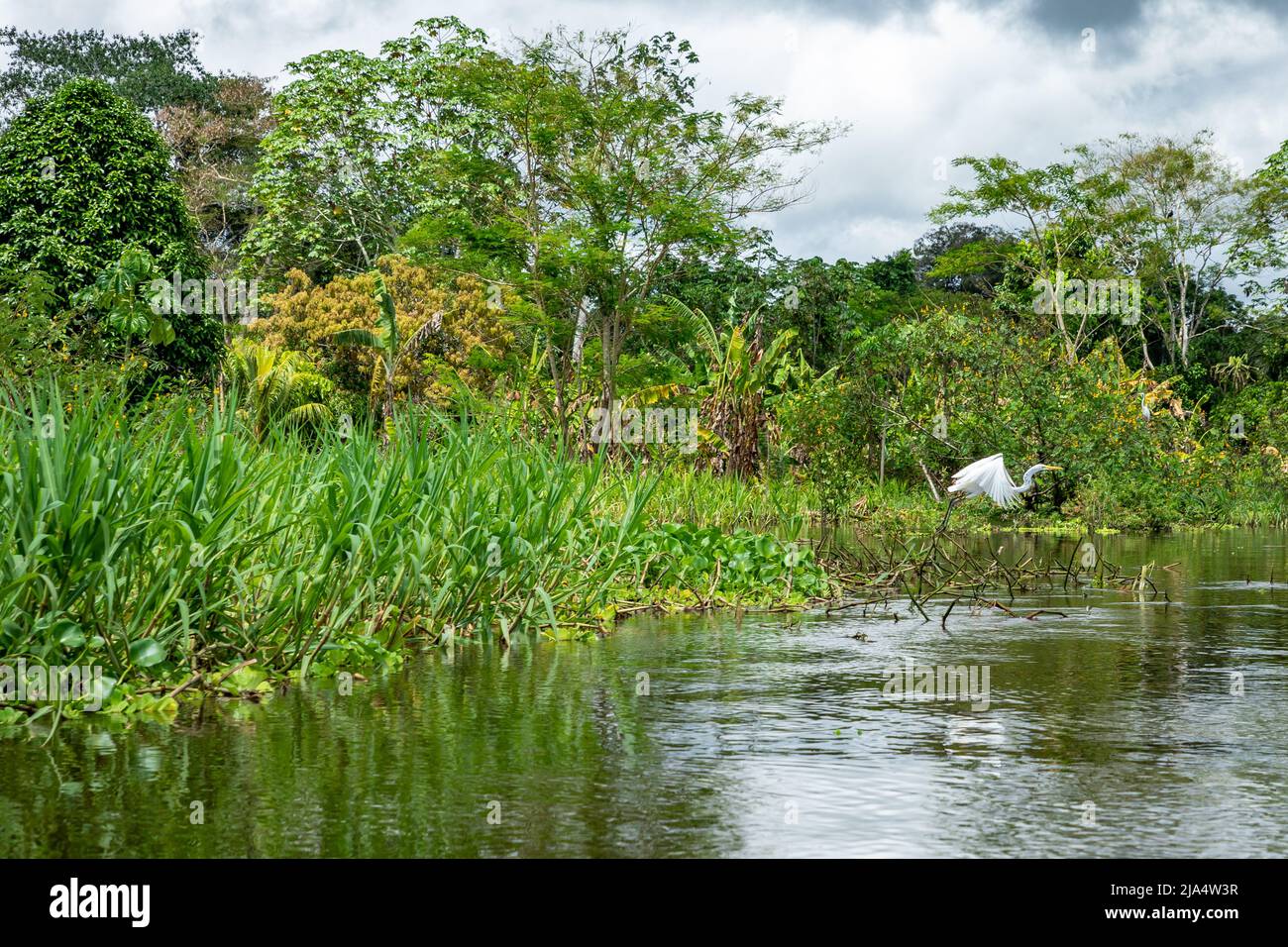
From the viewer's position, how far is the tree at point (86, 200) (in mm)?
23234

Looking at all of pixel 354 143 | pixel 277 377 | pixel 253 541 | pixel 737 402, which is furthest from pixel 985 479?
pixel 354 143

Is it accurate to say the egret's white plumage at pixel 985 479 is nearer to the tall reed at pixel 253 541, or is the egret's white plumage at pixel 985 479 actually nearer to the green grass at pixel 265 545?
the green grass at pixel 265 545

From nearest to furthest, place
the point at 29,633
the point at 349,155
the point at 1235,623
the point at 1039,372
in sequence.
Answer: the point at 29,633
the point at 1235,623
the point at 1039,372
the point at 349,155

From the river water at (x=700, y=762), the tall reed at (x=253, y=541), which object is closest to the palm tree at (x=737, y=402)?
the tall reed at (x=253, y=541)

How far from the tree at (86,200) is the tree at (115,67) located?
18608 mm

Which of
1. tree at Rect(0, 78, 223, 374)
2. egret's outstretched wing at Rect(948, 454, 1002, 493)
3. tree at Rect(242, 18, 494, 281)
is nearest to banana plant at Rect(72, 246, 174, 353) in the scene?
tree at Rect(0, 78, 223, 374)

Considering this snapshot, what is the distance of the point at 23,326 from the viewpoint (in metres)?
13.2

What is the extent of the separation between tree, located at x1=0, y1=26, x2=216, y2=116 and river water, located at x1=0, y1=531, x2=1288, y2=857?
131 feet

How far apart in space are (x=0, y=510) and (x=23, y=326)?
884 cm

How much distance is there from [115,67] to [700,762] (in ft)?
146

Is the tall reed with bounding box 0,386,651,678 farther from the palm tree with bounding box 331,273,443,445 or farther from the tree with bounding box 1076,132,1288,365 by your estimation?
the tree with bounding box 1076,132,1288,365
